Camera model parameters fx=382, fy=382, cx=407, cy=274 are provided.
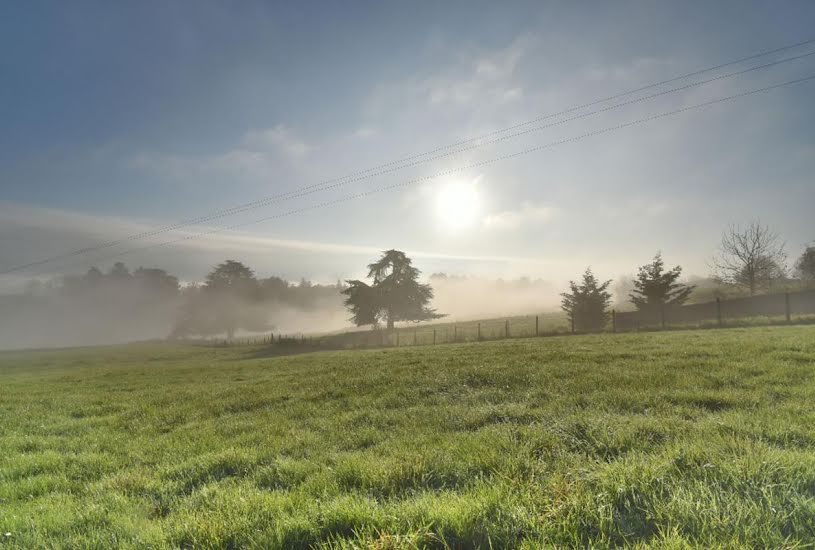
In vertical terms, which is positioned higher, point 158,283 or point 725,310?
point 158,283

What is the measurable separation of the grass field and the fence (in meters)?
26.8

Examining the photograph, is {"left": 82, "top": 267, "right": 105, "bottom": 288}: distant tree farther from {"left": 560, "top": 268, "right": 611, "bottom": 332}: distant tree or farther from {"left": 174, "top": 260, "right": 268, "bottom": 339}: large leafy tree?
{"left": 560, "top": 268, "right": 611, "bottom": 332}: distant tree

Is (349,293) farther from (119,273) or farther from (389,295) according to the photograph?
(119,273)

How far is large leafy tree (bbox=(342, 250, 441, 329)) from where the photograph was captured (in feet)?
202

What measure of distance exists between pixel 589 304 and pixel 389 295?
30.5 meters

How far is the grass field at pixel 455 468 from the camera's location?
118 inches

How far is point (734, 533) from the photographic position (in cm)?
262

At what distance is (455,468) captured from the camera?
14.9 ft

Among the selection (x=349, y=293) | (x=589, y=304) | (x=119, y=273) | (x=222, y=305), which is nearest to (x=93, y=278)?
(x=119, y=273)

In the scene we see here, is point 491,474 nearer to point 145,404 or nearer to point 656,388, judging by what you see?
point 656,388

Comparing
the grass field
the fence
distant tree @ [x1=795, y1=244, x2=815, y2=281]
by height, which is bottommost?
the grass field

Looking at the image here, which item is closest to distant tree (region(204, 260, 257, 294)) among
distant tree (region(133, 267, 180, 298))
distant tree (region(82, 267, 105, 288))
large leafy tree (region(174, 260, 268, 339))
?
large leafy tree (region(174, 260, 268, 339))

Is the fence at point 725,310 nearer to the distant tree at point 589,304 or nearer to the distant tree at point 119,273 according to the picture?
the distant tree at point 589,304

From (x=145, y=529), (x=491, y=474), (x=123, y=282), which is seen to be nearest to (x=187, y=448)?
(x=145, y=529)
